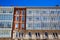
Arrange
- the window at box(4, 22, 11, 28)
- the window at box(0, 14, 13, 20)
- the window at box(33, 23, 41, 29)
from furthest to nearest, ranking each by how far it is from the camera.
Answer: the window at box(0, 14, 13, 20) < the window at box(33, 23, 41, 29) < the window at box(4, 22, 11, 28)

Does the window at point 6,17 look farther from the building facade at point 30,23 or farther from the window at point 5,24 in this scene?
the window at point 5,24

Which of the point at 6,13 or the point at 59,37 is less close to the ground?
the point at 6,13

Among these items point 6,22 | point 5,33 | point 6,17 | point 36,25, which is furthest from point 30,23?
point 5,33

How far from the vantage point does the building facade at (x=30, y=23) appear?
46.1 m

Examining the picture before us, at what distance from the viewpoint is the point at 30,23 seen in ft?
154

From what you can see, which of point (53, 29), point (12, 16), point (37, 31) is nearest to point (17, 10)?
point (12, 16)

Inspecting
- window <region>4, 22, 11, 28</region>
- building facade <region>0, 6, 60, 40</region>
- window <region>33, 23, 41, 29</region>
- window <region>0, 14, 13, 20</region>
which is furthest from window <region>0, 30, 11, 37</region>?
window <region>33, 23, 41, 29</region>

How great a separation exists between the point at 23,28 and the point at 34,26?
11.1 ft

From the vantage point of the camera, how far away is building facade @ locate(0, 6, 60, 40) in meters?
46.1

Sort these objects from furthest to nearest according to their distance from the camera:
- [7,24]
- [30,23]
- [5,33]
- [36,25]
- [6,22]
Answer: [30,23], [36,25], [6,22], [7,24], [5,33]

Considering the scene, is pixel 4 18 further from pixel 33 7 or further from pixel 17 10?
pixel 33 7

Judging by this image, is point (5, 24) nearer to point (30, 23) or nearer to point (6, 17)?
point (6, 17)

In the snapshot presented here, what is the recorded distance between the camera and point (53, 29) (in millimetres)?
46500

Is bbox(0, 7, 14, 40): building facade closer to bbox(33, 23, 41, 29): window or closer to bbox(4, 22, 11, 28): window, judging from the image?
bbox(4, 22, 11, 28): window
